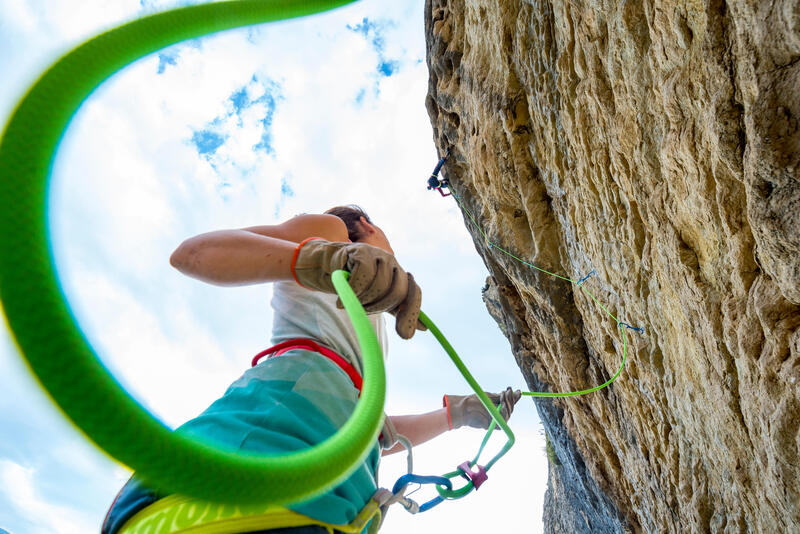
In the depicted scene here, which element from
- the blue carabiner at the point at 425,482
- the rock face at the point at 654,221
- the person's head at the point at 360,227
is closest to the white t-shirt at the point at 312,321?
the blue carabiner at the point at 425,482

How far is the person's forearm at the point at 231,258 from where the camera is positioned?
166 cm

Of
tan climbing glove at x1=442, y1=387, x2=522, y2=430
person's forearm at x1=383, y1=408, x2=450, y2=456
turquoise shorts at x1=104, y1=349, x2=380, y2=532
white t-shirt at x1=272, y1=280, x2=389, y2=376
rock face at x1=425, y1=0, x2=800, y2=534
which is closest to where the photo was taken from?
turquoise shorts at x1=104, y1=349, x2=380, y2=532

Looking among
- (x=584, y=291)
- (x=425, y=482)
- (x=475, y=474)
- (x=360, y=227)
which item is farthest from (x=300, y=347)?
(x=584, y=291)

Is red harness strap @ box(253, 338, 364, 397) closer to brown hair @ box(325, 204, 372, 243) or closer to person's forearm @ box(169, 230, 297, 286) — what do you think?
person's forearm @ box(169, 230, 297, 286)

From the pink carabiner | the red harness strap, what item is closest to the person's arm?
the red harness strap

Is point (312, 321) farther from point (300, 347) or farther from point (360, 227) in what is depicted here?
point (360, 227)

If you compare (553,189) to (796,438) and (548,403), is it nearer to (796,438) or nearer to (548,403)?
(796,438)

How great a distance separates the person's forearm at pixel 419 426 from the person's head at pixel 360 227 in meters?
1.39

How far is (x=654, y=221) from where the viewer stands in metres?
2.27

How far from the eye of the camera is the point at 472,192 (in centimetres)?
475

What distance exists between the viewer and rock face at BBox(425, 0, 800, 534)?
4.92ft

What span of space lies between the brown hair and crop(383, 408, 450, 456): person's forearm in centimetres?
148

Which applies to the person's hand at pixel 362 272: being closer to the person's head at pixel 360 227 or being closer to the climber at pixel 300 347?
the climber at pixel 300 347

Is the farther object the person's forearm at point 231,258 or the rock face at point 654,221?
the person's forearm at point 231,258
